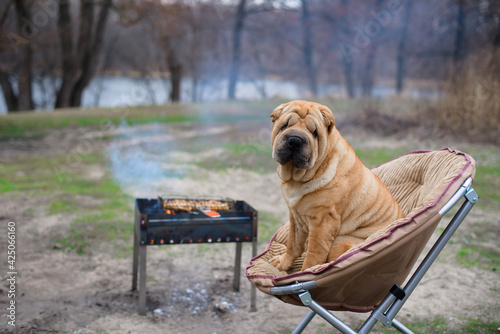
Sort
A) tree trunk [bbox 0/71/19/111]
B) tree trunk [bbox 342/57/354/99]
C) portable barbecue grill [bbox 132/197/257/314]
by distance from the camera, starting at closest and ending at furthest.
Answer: portable barbecue grill [bbox 132/197/257/314]
tree trunk [bbox 0/71/19/111]
tree trunk [bbox 342/57/354/99]

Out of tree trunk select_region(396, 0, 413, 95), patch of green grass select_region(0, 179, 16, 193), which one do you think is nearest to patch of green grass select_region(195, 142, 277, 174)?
patch of green grass select_region(0, 179, 16, 193)

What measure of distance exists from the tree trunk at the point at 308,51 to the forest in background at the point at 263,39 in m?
0.05

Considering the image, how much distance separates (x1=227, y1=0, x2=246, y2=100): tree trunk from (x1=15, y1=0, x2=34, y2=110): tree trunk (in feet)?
30.2

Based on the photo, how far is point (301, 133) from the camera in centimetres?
228

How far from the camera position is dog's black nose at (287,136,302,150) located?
7.45 ft

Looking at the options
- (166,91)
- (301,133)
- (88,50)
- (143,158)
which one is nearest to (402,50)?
(88,50)

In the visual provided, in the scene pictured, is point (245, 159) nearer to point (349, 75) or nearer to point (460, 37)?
point (460, 37)

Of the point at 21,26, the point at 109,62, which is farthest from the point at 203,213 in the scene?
the point at 109,62

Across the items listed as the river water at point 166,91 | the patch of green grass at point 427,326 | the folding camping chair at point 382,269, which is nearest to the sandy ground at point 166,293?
the patch of green grass at point 427,326

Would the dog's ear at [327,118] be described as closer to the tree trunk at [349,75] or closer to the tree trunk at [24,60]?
the tree trunk at [24,60]

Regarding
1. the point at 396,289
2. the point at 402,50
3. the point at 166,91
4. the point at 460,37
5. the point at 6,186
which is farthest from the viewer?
the point at 166,91

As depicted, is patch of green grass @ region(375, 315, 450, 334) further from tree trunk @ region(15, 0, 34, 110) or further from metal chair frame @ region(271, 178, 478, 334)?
tree trunk @ region(15, 0, 34, 110)

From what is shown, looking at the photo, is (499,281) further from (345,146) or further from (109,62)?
(109,62)

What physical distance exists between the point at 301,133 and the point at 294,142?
0.20 ft
